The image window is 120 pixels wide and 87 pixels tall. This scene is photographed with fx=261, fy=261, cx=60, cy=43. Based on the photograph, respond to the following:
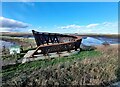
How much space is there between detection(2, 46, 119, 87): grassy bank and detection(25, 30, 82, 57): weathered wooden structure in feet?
0.59

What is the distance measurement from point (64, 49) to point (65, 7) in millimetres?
761

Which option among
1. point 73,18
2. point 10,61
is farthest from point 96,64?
point 10,61

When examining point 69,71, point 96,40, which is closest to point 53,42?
point 69,71

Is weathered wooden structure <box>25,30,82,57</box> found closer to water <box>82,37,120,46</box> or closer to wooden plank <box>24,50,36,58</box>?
wooden plank <box>24,50,36,58</box>

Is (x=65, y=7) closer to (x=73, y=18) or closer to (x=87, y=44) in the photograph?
(x=73, y=18)

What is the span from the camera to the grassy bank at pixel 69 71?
4371 mm

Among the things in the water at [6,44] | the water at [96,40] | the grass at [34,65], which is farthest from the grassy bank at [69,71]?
the water at [6,44]

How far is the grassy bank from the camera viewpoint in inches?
172

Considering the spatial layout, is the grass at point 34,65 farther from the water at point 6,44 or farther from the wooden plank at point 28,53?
the water at point 6,44

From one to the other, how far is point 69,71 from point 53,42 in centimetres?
60

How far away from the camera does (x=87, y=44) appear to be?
5.02 meters

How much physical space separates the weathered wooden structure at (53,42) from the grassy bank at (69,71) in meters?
0.18

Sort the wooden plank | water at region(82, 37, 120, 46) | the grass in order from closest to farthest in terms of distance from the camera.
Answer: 1. the grass
2. the wooden plank
3. water at region(82, 37, 120, 46)

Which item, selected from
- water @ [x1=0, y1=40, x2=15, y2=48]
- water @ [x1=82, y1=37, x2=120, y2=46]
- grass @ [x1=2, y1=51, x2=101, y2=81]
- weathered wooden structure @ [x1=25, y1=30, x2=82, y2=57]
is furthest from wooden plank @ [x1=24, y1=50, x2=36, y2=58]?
water @ [x1=82, y1=37, x2=120, y2=46]
